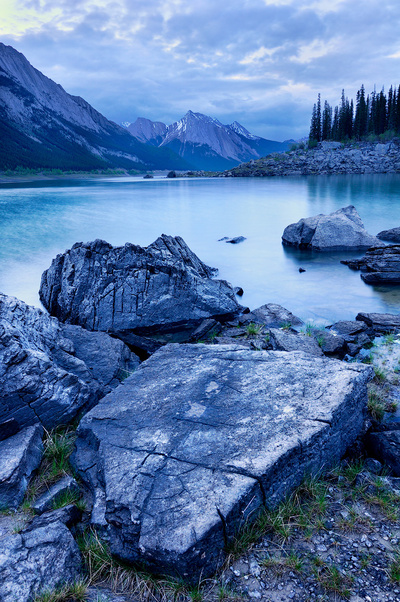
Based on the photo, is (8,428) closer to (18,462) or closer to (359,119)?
(18,462)

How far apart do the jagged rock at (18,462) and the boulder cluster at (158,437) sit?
0.05 feet

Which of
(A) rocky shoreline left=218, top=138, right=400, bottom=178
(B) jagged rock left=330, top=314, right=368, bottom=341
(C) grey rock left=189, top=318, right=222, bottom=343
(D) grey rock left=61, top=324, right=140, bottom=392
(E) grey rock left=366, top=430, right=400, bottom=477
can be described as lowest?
(B) jagged rock left=330, top=314, right=368, bottom=341

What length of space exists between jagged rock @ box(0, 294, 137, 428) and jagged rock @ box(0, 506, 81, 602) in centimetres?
188

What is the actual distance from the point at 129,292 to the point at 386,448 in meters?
8.43

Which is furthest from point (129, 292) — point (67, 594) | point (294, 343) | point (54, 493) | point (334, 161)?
point (334, 161)

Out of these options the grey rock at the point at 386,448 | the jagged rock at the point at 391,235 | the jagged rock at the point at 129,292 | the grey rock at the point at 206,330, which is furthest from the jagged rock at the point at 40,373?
the jagged rock at the point at 391,235

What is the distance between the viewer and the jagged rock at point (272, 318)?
12.6 meters

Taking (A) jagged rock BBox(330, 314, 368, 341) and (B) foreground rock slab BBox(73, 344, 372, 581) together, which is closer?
(B) foreground rock slab BBox(73, 344, 372, 581)

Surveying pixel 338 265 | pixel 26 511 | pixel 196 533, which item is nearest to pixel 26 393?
pixel 26 511

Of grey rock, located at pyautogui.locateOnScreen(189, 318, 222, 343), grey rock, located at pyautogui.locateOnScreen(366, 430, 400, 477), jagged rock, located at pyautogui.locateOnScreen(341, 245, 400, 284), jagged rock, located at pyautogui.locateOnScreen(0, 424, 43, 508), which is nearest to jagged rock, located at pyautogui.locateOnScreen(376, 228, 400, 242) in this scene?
jagged rock, located at pyautogui.locateOnScreen(341, 245, 400, 284)

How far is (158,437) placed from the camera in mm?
4844

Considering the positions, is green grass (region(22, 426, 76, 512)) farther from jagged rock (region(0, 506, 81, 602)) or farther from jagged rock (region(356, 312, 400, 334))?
jagged rock (region(356, 312, 400, 334))

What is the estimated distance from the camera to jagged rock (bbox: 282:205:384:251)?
78.9 feet

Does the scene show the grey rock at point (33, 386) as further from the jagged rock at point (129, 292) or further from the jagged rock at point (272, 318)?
the jagged rock at point (272, 318)
